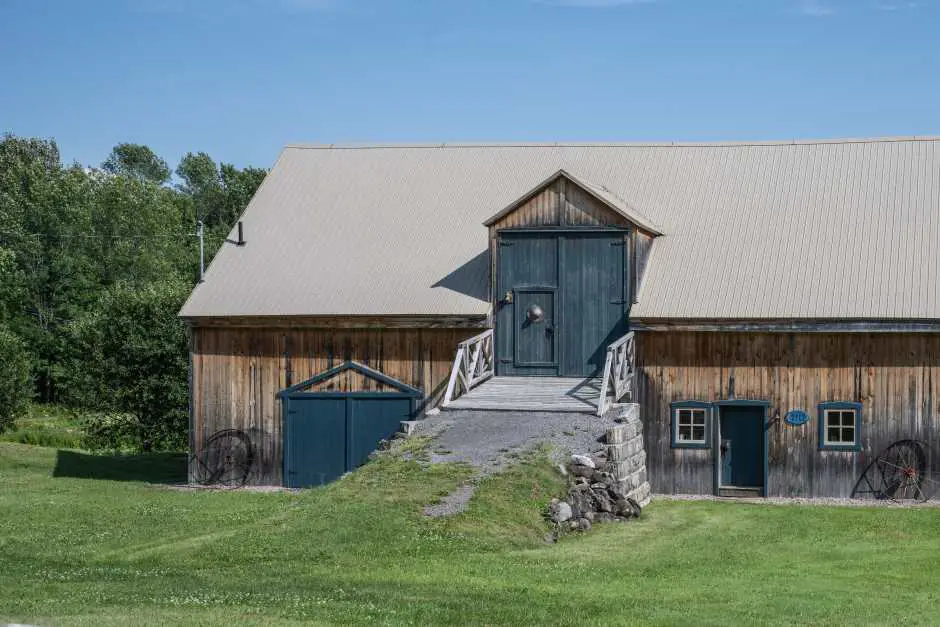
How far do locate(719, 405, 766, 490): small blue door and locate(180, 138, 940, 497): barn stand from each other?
4cm

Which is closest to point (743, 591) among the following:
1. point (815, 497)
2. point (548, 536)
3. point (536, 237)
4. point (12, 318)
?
point (548, 536)

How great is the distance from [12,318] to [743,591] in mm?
49796

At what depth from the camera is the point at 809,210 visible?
95.5 ft

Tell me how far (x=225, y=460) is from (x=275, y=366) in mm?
2422

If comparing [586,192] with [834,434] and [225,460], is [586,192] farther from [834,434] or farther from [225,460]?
[225,460]

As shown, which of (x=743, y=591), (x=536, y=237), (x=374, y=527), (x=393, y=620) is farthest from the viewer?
(x=536, y=237)

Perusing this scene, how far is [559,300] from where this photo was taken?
27953 millimetres

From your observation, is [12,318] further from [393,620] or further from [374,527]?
[393,620]

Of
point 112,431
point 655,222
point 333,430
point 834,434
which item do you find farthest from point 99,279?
point 834,434

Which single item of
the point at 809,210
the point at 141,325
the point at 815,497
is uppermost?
the point at 809,210

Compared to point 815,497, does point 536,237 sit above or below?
above

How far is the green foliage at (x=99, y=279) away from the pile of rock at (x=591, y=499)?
2165cm

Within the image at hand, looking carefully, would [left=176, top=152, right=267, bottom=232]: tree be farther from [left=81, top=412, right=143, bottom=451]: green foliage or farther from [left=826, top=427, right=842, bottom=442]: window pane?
[left=826, top=427, right=842, bottom=442]: window pane

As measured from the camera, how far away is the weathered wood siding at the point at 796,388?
25781 millimetres
